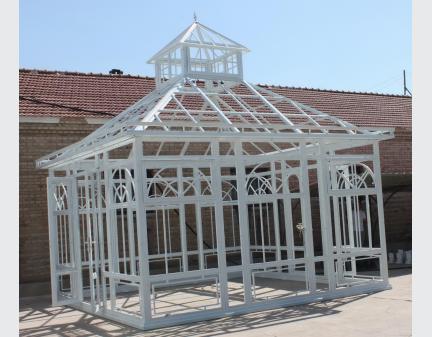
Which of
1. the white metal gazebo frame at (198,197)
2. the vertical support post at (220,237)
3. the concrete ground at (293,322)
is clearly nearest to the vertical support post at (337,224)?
the white metal gazebo frame at (198,197)

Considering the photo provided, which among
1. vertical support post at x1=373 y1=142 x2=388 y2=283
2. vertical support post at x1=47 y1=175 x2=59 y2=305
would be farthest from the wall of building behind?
vertical support post at x1=373 y1=142 x2=388 y2=283

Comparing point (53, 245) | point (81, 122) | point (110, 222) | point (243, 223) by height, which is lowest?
point (53, 245)

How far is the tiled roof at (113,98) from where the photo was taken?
15.6 m

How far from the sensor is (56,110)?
15180 millimetres

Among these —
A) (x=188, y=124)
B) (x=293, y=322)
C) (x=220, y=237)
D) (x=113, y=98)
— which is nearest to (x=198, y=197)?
(x=220, y=237)

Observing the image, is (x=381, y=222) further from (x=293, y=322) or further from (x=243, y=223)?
(x=293, y=322)

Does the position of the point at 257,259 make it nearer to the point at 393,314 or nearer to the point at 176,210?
the point at 176,210

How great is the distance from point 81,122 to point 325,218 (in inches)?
271

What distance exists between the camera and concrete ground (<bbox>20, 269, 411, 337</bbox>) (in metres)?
8.21

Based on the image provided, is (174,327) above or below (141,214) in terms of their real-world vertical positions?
below

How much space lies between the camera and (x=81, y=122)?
49.0ft

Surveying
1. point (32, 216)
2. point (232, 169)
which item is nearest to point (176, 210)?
point (232, 169)

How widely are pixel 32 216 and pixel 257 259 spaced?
19.9 feet

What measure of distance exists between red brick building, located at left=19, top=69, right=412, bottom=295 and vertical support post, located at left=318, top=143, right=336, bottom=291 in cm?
431
